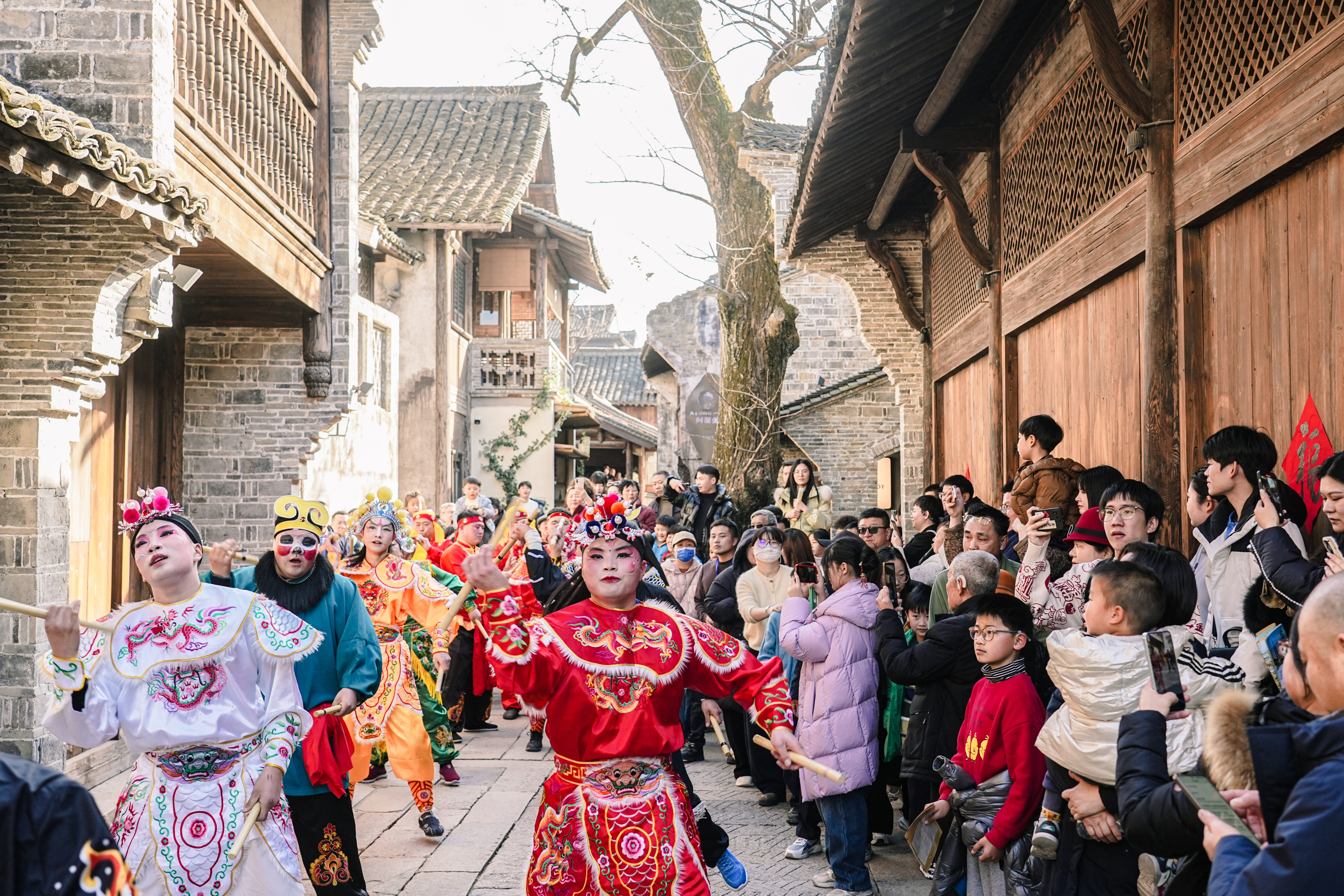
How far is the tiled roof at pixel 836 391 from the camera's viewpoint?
19.9 m

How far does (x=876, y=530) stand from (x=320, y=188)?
7.01 m

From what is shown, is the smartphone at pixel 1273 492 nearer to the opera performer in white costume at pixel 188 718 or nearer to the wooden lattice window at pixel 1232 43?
the wooden lattice window at pixel 1232 43

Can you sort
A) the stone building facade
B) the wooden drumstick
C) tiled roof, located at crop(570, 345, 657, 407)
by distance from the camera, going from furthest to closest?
tiled roof, located at crop(570, 345, 657, 407)
the stone building facade
the wooden drumstick

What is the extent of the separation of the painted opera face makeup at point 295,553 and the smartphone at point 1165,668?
3756 millimetres

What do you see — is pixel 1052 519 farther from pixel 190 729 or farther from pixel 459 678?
pixel 459 678

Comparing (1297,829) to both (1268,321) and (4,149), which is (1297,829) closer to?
(1268,321)

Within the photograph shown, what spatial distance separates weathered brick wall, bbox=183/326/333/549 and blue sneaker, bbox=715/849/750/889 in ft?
26.2

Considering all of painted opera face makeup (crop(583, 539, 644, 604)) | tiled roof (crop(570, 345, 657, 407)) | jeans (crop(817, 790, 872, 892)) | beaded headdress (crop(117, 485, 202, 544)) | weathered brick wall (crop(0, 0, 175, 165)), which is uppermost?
tiled roof (crop(570, 345, 657, 407))

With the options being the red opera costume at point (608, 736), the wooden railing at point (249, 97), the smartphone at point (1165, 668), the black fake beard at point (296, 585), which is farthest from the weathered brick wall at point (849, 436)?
the smartphone at point (1165, 668)

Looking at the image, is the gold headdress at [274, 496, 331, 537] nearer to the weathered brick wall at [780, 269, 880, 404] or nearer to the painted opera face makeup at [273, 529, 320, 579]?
the painted opera face makeup at [273, 529, 320, 579]

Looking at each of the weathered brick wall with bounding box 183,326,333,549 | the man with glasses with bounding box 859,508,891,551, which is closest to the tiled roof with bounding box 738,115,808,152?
the man with glasses with bounding box 859,508,891,551

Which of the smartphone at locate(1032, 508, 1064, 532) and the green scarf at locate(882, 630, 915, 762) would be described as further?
the green scarf at locate(882, 630, 915, 762)

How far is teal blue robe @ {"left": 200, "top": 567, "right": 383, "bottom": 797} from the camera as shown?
196 inches

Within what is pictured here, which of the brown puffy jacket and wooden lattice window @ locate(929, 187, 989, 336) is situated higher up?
wooden lattice window @ locate(929, 187, 989, 336)
